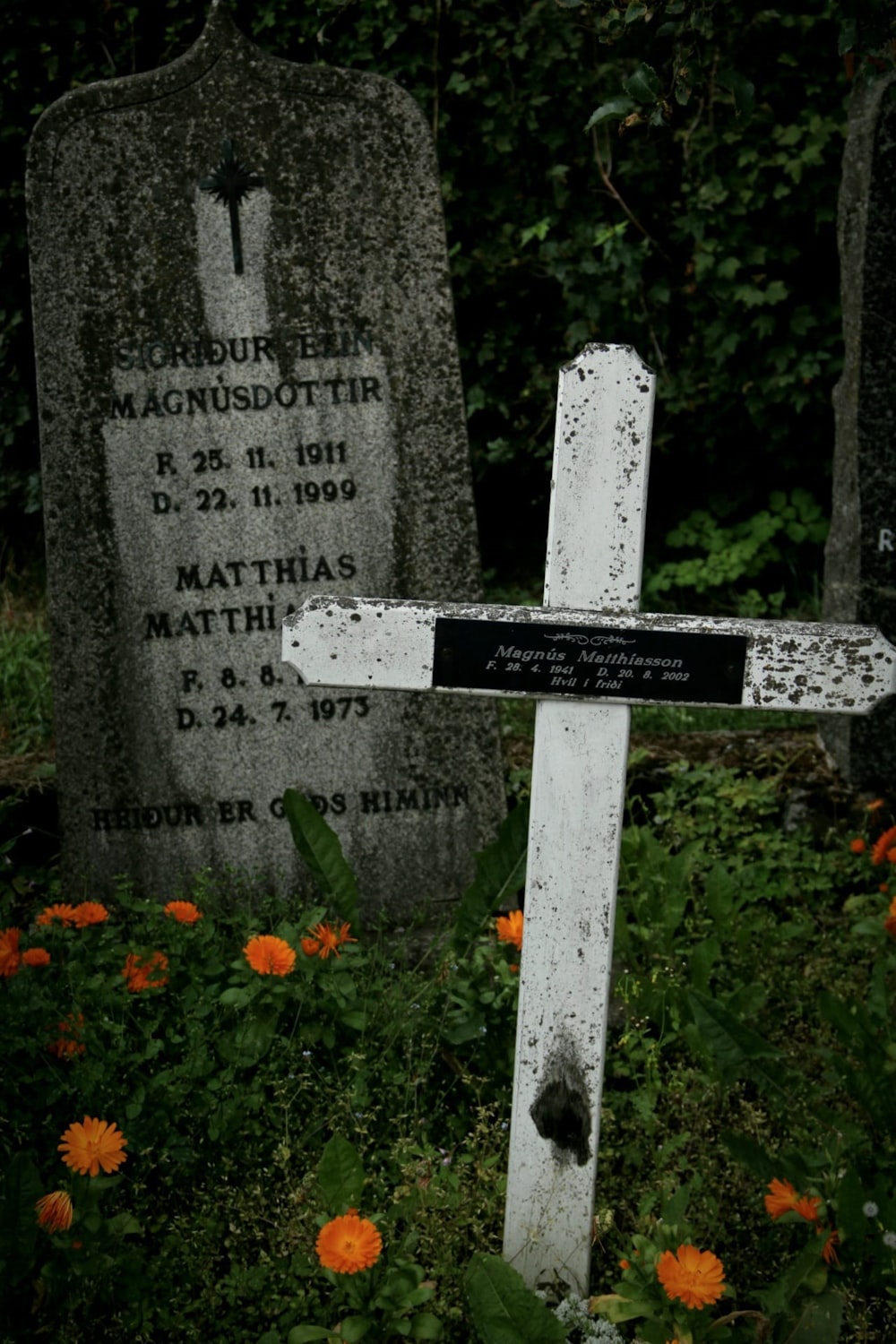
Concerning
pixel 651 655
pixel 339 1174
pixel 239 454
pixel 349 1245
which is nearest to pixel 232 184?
pixel 239 454

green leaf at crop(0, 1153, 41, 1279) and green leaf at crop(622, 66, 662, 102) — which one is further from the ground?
green leaf at crop(622, 66, 662, 102)

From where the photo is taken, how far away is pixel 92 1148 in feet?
6.48

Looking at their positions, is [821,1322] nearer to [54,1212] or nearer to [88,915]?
[54,1212]

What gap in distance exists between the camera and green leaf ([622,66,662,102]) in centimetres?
210

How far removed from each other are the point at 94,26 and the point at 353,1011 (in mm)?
4773

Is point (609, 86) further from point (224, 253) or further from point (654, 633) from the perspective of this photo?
point (654, 633)

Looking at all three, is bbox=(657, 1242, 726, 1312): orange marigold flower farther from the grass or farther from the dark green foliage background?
the dark green foliage background

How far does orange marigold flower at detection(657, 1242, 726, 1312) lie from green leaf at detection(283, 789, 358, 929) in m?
1.08

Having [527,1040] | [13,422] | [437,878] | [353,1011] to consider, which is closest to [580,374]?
[527,1040]

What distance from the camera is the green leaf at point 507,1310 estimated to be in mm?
1777

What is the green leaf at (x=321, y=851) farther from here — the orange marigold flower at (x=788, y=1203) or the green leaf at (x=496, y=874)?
the orange marigold flower at (x=788, y=1203)

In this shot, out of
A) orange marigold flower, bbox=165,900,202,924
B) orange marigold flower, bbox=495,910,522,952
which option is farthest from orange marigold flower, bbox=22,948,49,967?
orange marigold flower, bbox=495,910,522,952

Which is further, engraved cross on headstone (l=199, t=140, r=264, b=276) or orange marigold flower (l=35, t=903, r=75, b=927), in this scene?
engraved cross on headstone (l=199, t=140, r=264, b=276)

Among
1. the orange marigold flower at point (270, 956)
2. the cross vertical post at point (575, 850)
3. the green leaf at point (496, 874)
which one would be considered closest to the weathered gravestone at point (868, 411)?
the green leaf at point (496, 874)
